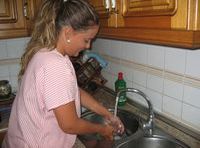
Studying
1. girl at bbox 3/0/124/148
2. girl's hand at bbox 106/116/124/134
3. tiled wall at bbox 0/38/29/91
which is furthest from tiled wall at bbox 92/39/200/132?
tiled wall at bbox 0/38/29/91

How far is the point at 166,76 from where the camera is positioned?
126cm

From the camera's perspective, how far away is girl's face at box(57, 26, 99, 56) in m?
0.91

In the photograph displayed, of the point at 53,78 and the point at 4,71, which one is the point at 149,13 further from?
the point at 4,71

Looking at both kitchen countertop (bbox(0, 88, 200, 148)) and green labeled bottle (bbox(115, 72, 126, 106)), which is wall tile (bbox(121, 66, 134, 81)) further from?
kitchen countertop (bbox(0, 88, 200, 148))

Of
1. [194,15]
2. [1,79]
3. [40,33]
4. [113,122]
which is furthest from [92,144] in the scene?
[1,79]

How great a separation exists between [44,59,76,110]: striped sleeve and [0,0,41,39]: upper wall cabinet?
0.75 m

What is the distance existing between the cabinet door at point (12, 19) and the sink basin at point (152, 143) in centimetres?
97

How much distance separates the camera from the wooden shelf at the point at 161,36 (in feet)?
2.19

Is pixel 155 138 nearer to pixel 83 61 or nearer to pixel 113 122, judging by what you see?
pixel 113 122

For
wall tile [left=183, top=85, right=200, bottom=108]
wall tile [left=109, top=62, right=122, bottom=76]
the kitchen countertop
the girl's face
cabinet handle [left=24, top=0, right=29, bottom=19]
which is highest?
cabinet handle [left=24, top=0, right=29, bottom=19]

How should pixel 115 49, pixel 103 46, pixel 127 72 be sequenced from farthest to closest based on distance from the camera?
pixel 103 46, pixel 115 49, pixel 127 72

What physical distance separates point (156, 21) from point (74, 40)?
A: 1.03 ft

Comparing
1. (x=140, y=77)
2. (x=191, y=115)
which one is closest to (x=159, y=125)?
(x=191, y=115)

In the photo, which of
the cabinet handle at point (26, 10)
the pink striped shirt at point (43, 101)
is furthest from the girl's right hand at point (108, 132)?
the cabinet handle at point (26, 10)
